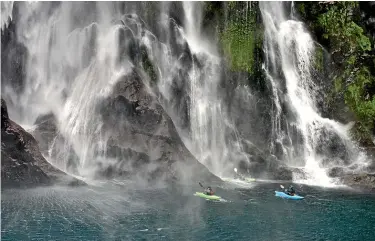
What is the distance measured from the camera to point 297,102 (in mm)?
45312

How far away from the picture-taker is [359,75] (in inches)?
1847

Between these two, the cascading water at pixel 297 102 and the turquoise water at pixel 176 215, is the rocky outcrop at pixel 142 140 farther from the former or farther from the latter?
the cascading water at pixel 297 102

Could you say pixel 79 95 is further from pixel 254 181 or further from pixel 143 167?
pixel 254 181

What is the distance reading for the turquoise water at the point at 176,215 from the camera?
24.5 metres

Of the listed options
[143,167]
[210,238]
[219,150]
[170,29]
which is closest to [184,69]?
[170,29]

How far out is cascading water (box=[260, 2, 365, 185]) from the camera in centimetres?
4278

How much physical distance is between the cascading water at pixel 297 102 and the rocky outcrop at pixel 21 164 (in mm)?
21519

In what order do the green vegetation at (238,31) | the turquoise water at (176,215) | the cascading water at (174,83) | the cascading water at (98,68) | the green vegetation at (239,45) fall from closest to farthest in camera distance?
the turquoise water at (176,215), the cascading water at (98,68), the cascading water at (174,83), the green vegetation at (239,45), the green vegetation at (238,31)

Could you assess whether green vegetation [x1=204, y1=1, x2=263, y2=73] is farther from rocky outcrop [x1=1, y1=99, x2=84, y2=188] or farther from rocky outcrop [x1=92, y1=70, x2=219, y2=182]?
rocky outcrop [x1=1, y1=99, x2=84, y2=188]

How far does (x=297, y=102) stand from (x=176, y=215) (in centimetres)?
2257

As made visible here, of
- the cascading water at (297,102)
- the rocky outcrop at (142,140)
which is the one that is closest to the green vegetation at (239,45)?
the cascading water at (297,102)

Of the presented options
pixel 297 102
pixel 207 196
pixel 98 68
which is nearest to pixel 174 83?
pixel 98 68

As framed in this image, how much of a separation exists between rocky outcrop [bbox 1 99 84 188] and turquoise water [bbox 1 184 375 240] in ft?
2.91

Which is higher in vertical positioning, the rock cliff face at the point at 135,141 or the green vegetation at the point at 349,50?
the green vegetation at the point at 349,50
